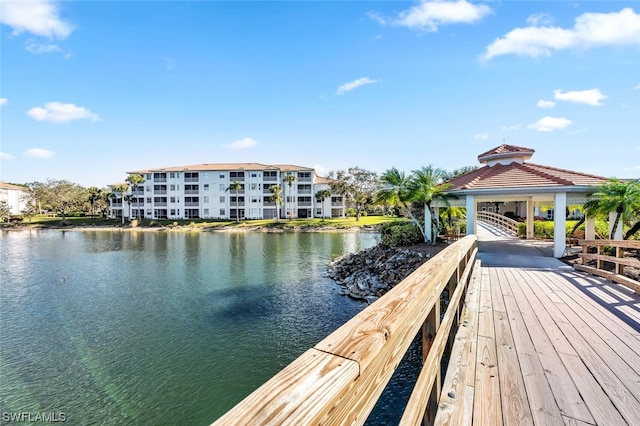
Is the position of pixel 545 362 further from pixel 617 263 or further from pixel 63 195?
pixel 63 195

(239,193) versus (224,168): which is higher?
(224,168)

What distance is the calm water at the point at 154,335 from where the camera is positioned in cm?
743

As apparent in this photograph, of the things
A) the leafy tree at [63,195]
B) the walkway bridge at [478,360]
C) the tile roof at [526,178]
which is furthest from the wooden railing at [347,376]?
the leafy tree at [63,195]

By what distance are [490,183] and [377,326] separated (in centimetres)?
1589

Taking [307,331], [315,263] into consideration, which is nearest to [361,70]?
[315,263]

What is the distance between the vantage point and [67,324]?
11789 mm

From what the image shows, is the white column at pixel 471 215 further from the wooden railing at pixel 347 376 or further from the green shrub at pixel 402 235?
the wooden railing at pixel 347 376

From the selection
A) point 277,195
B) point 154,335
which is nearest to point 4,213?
point 277,195

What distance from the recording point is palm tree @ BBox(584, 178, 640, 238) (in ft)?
37.1

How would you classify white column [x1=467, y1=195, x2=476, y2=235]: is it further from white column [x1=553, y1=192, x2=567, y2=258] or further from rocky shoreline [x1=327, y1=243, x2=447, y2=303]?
white column [x1=553, y1=192, x2=567, y2=258]

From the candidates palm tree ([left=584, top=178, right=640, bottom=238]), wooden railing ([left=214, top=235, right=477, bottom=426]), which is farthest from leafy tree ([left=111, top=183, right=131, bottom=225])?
wooden railing ([left=214, top=235, right=477, bottom=426])

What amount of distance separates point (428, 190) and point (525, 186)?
4239 mm

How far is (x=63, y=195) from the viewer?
213ft

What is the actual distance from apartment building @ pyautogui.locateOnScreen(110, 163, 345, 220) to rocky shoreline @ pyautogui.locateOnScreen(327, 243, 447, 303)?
43244mm
